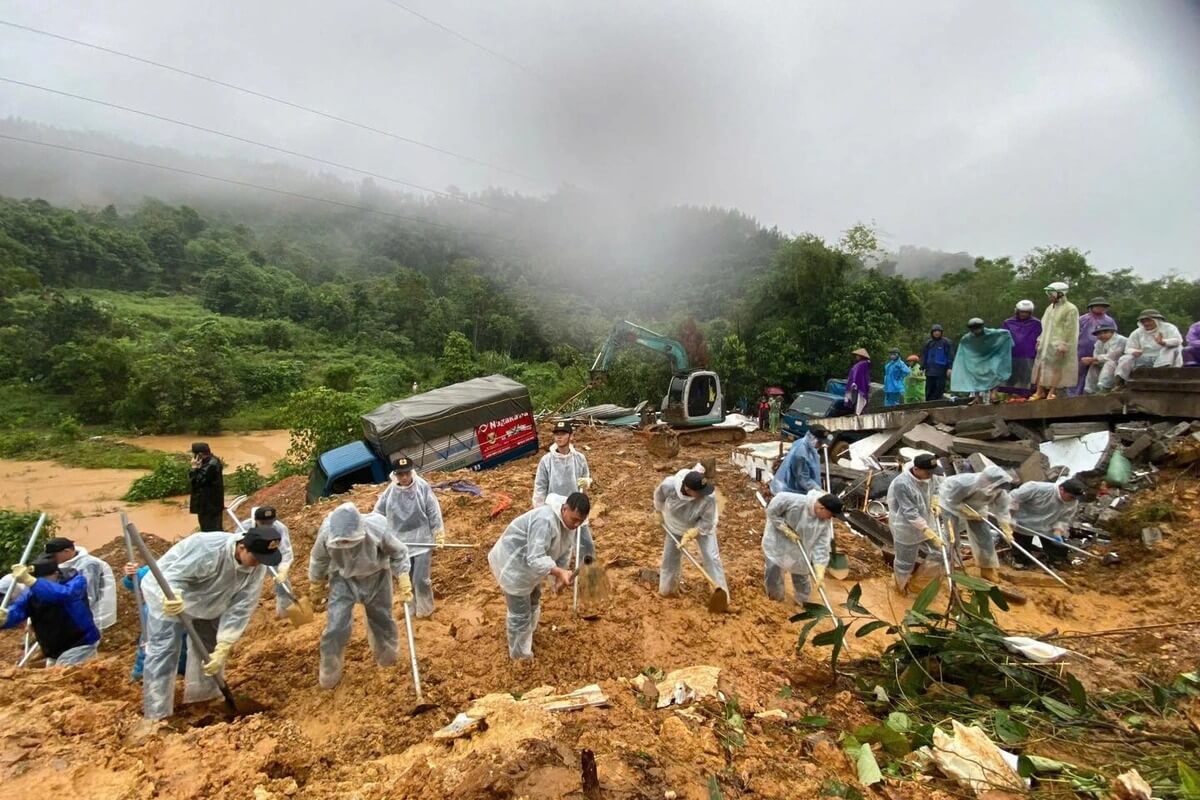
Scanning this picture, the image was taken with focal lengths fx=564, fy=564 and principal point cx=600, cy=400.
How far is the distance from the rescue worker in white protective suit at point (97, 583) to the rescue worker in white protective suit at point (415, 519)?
2.53 m

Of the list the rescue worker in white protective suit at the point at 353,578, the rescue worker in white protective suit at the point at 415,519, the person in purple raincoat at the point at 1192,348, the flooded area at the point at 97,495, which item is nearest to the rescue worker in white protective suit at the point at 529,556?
the rescue worker in white protective suit at the point at 353,578

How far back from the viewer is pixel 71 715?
3242 mm

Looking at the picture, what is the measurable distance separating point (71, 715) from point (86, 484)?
16.6 meters

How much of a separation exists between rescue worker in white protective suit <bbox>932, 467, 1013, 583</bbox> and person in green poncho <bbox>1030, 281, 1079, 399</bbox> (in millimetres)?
2842

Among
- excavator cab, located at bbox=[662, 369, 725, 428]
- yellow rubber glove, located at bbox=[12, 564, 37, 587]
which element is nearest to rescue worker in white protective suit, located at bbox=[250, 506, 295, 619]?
yellow rubber glove, located at bbox=[12, 564, 37, 587]

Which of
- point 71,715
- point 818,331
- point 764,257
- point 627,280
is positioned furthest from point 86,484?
point 764,257

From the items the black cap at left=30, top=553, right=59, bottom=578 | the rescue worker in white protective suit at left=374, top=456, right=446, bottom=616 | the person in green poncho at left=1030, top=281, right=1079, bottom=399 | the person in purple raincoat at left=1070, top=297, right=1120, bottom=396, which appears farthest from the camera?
the person in purple raincoat at left=1070, top=297, right=1120, bottom=396

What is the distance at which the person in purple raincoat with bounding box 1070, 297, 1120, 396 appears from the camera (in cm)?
793

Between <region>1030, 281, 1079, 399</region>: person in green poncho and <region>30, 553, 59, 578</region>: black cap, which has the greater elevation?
<region>1030, 281, 1079, 399</region>: person in green poncho

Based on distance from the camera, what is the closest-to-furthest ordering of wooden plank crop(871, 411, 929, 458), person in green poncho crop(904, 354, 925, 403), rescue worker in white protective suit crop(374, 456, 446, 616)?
rescue worker in white protective suit crop(374, 456, 446, 616) < wooden plank crop(871, 411, 929, 458) < person in green poncho crop(904, 354, 925, 403)

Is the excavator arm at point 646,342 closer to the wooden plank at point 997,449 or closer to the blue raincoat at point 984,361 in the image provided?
the blue raincoat at point 984,361

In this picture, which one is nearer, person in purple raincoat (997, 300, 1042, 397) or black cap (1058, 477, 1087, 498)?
black cap (1058, 477, 1087, 498)

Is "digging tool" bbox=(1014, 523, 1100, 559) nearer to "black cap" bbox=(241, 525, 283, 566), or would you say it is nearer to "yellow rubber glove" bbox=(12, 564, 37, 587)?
"black cap" bbox=(241, 525, 283, 566)

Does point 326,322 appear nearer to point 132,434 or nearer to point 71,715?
point 132,434
